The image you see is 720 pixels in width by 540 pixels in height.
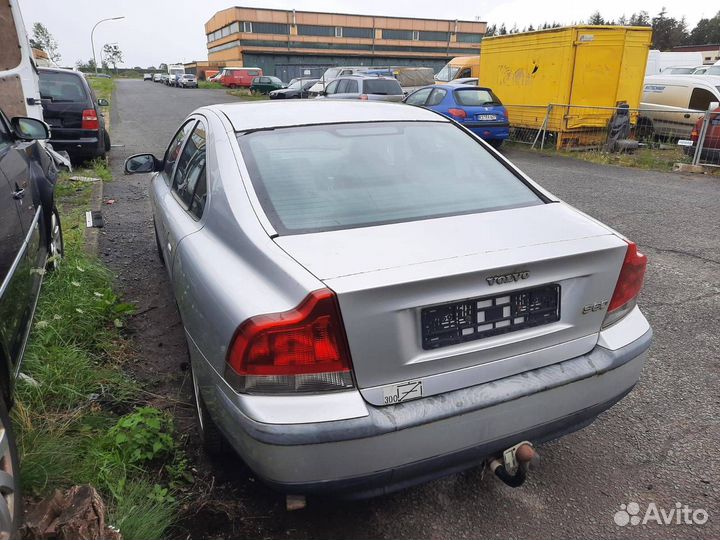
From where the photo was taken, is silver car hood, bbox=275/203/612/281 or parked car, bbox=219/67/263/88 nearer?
silver car hood, bbox=275/203/612/281

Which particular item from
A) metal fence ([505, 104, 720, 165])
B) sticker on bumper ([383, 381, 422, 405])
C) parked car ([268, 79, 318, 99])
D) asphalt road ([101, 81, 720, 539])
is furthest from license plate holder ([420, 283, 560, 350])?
parked car ([268, 79, 318, 99])

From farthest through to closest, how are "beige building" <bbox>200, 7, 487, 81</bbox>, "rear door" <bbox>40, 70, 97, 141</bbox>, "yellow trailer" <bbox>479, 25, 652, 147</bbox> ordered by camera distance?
1. "beige building" <bbox>200, 7, 487, 81</bbox>
2. "yellow trailer" <bbox>479, 25, 652, 147</bbox>
3. "rear door" <bbox>40, 70, 97, 141</bbox>

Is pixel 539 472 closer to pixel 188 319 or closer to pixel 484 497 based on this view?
pixel 484 497

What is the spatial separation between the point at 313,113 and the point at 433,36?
244 feet

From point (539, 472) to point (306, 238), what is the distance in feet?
5.31

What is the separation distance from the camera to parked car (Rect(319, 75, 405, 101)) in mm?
16703

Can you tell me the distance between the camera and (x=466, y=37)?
239 ft

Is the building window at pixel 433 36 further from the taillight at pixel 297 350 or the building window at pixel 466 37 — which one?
the taillight at pixel 297 350

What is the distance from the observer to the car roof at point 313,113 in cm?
290

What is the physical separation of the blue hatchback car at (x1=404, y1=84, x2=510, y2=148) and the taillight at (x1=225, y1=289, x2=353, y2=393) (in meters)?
11.7

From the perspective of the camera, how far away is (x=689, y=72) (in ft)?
68.6

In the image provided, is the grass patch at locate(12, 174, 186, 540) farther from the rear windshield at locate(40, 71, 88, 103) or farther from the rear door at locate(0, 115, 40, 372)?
the rear windshield at locate(40, 71, 88, 103)

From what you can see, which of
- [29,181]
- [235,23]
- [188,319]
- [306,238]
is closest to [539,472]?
[306,238]

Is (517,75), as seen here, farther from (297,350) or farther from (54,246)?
(297,350)
